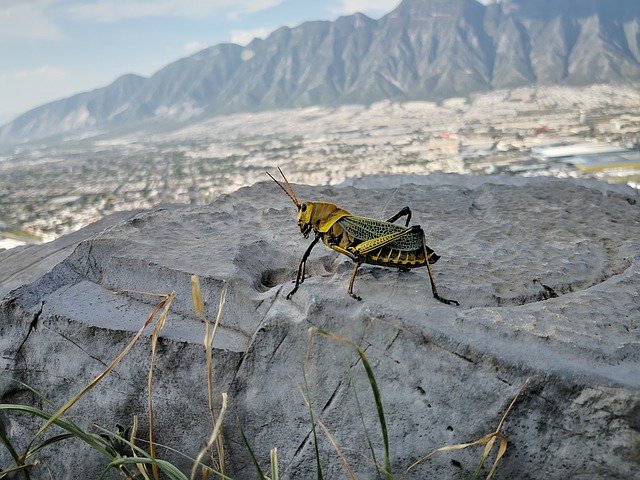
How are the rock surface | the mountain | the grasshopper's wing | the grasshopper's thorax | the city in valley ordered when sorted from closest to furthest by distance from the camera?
the rock surface < the grasshopper's wing < the grasshopper's thorax < the city in valley < the mountain

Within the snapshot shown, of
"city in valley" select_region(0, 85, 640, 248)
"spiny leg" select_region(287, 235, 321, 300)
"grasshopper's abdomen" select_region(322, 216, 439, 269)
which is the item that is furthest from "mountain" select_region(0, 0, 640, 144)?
"spiny leg" select_region(287, 235, 321, 300)

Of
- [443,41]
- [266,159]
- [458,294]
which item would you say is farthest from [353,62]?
[458,294]

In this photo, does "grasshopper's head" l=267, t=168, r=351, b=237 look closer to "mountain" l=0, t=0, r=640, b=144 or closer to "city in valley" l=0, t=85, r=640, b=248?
"city in valley" l=0, t=85, r=640, b=248

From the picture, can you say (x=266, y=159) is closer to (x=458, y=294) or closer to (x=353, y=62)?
(x=458, y=294)

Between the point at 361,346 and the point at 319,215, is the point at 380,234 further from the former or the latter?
the point at 361,346

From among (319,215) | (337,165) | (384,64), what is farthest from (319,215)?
(384,64)

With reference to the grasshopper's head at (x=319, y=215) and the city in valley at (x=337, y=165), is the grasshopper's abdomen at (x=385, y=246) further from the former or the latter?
the city in valley at (x=337, y=165)
